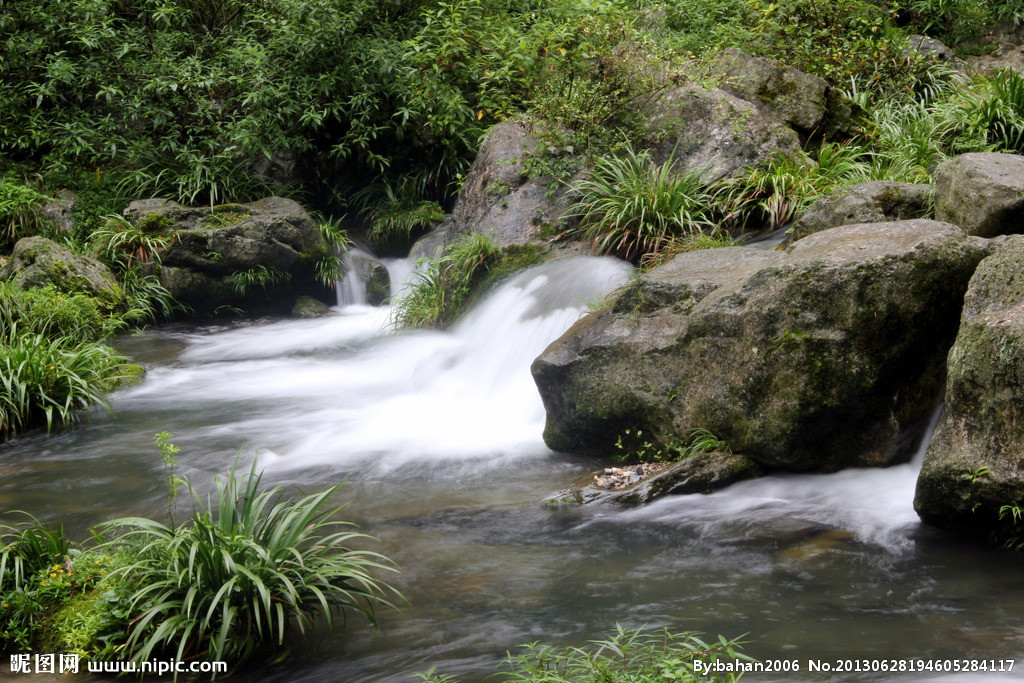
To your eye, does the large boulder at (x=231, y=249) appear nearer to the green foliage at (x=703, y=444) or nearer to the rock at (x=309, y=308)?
the rock at (x=309, y=308)

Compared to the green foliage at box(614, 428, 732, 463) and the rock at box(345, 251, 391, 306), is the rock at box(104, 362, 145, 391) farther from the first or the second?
the green foliage at box(614, 428, 732, 463)

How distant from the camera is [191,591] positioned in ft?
11.1

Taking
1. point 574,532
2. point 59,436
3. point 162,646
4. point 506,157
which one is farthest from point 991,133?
point 59,436

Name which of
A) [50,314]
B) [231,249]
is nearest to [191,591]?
[50,314]

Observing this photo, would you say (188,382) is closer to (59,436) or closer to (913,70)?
(59,436)

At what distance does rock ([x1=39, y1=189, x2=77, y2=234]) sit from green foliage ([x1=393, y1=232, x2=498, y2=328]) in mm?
5774

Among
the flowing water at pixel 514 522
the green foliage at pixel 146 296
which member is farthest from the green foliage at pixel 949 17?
the green foliage at pixel 146 296

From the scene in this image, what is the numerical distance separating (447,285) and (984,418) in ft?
21.1

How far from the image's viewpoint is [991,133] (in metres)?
8.55

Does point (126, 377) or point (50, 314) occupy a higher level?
point (50, 314)

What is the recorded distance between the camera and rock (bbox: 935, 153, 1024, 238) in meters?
5.79

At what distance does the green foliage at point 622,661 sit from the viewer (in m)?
2.89

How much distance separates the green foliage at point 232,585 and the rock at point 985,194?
5.07m

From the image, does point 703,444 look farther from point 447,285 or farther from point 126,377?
point 126,377
